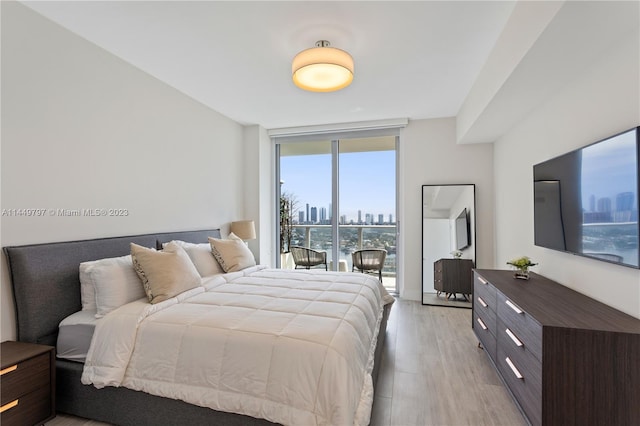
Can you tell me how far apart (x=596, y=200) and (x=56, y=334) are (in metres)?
3.61

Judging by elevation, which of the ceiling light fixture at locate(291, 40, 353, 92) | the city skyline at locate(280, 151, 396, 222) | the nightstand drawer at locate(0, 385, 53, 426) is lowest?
the nightstand drawer at locate(0, 385, 53, 426)

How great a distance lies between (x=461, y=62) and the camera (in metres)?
2.86

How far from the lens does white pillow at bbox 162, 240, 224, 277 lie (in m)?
3.06

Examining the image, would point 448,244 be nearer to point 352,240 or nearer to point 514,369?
point 352,240

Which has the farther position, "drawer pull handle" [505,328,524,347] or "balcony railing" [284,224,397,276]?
"balcony railing" [284,224,397,276]

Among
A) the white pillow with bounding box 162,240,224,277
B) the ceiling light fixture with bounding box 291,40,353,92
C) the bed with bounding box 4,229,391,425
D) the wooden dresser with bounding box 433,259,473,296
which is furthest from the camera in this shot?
the wooden dresser with bounding box 433,259,473,296

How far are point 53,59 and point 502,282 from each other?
12.6 ft

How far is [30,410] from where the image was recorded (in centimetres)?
173

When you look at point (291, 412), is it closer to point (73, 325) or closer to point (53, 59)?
point (73, 325)

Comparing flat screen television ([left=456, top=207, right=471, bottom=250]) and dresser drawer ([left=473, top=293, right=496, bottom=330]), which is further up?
flat screen television ([left=456, top=207, right=471, bottom=250])

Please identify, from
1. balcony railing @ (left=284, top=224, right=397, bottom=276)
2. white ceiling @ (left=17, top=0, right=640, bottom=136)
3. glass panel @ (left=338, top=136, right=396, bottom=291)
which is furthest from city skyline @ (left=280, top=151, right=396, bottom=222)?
white ceiling @ (left=17, top=0, right=640, bottom=136)

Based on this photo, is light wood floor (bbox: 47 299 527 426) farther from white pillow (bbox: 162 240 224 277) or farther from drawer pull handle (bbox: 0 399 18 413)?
white pillow (bbox: 162 240 224 277)

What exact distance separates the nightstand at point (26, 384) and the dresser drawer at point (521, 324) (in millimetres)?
2767

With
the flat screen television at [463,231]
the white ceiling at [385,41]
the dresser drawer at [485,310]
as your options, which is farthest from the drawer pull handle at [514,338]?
the flat screen television at [463,231]
